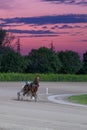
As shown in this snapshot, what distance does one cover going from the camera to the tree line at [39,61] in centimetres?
12581

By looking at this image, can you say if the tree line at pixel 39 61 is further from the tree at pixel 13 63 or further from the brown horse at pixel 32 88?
the brown horse at pixel 32 88

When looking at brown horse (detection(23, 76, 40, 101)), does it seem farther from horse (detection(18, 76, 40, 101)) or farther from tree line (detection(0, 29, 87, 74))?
tree line (detection(0, 29, 87, 74))

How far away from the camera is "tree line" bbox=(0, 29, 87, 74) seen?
126m

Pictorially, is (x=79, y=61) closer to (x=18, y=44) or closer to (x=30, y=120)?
(x=18, y=44)

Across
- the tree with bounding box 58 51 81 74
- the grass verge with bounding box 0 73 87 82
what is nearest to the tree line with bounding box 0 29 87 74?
the tree with bounding box 58 51 81 74

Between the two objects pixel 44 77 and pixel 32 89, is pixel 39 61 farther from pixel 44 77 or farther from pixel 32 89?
pixel 32 89

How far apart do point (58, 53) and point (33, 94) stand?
124m

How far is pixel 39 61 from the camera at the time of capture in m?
137

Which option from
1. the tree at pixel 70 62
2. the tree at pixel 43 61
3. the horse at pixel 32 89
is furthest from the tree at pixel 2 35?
the horse at pixel 32 89

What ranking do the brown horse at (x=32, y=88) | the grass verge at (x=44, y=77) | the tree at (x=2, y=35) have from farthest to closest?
1. the tree at (x=2, y=35)
2. the grass verge at (x=44, y=77)
3. the brown horse at (x=32, y=88)

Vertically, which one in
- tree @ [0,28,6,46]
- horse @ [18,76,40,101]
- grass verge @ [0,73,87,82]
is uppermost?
tree @ [0,28,6,46]


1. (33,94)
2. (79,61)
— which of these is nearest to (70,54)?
(79,61)

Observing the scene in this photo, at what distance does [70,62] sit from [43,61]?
508 inches

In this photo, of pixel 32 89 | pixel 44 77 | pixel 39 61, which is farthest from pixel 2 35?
pixel 32 89
